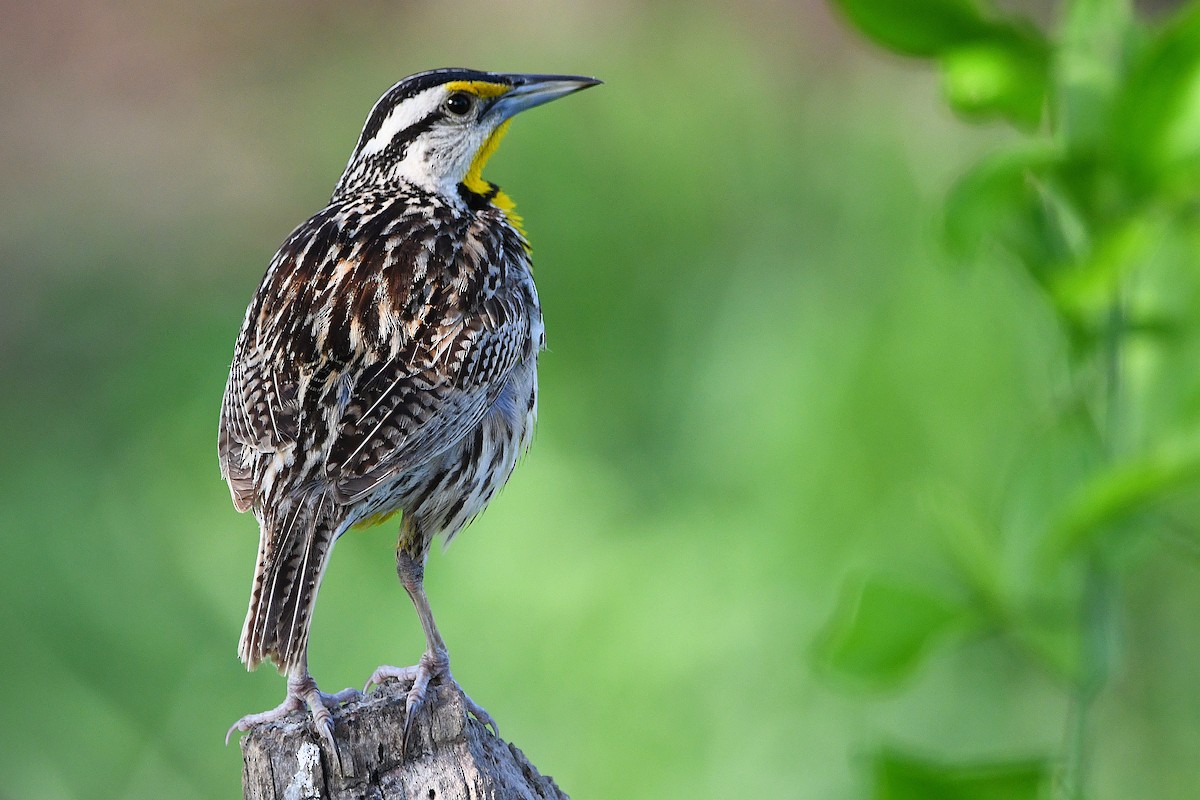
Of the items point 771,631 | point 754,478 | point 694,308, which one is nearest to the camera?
point 771,631

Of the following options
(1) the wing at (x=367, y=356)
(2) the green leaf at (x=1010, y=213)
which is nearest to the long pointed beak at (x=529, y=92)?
(1) the wing at (x=367, y=356)

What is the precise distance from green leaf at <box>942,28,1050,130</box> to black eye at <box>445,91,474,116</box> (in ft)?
1.82

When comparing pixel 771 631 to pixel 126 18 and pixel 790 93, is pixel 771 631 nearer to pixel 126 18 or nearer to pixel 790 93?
pixel 790 93

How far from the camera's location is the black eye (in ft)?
4.71

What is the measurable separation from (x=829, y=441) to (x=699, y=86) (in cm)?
78

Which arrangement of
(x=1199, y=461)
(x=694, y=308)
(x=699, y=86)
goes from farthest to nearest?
(x=699, y=86), (x=694, y=308), (x=1199, y=461)

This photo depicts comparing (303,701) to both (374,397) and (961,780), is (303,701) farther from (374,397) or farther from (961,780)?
(961,780)

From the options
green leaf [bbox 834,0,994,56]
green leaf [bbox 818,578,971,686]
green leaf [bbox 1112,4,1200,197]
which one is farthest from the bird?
green leaf [bbox 1112,4,1200,197]

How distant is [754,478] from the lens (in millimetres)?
1974

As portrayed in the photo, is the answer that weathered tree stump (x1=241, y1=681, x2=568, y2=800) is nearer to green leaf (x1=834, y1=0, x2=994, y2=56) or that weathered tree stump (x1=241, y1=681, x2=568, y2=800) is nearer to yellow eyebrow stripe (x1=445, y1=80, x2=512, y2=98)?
green leaf (x1=834, y1=0, x2=994, y2=56)

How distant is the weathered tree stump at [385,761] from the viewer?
90 centimetres

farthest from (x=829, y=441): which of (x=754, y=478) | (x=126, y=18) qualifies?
(x=126, y=18)

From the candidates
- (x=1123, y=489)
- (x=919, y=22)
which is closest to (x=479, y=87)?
(x=919, y=22)

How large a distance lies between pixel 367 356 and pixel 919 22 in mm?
483
